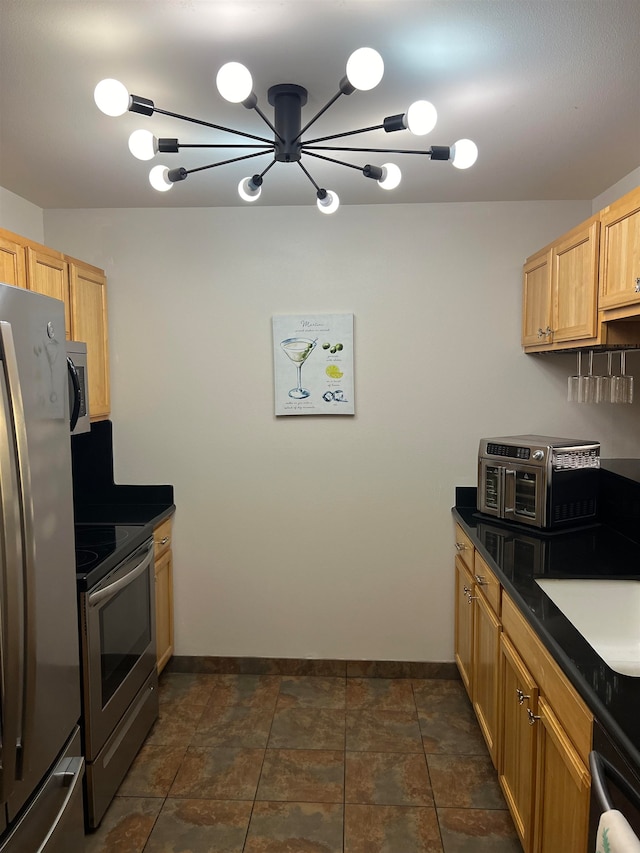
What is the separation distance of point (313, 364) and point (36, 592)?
6.52ft

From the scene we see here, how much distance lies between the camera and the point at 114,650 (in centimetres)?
233

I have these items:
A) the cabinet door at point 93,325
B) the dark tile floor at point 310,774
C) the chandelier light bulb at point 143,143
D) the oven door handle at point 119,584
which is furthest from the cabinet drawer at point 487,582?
the cabinet door at point 93,325

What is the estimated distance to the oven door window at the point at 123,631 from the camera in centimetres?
224

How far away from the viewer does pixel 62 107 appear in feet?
6.28

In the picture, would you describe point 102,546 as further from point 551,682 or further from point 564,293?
point 564,293

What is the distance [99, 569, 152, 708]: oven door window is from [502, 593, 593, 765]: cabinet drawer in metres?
1.46

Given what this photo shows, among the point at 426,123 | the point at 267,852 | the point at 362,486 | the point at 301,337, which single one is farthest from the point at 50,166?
the point at 267,852

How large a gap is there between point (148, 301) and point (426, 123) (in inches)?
82.1

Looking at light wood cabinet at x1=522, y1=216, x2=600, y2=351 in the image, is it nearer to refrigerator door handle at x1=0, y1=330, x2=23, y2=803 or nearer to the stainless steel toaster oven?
the stainless steel toaster oven

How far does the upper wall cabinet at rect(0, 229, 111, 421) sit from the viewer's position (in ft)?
7.55

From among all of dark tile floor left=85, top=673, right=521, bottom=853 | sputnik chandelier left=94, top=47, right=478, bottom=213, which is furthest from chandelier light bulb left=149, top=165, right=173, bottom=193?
dark tile floor left=85, top=673, right=521, bottom=853

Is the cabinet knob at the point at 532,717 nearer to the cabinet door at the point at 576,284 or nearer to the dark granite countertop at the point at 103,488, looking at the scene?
the cabinet door at the point at 576,284

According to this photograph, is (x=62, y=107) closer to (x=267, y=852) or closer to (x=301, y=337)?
(x=301, y=337)

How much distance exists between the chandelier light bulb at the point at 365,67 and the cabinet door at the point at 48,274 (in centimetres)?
150
